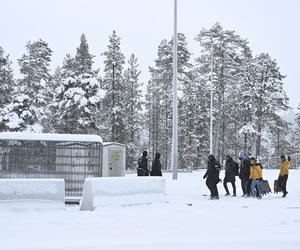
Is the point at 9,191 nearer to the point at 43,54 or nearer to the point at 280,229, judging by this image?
the point at 280,229

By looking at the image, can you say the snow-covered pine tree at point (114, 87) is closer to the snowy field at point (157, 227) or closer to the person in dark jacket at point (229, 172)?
the person in dark jacket at point (229, 172)

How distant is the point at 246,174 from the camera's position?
18.6 meters

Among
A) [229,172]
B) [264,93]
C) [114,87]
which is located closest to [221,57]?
[264,93]

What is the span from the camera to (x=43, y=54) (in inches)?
2087

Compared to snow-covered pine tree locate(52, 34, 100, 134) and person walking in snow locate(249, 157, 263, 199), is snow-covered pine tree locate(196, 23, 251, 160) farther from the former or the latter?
person walking in snow locate(249, 157, 263, 199)

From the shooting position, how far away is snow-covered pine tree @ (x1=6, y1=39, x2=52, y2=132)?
4131 centimetres

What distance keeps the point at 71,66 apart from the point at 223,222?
43665mm

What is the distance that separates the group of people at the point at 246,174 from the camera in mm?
17312

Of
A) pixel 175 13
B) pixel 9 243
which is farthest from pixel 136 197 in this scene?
pixel 175 13

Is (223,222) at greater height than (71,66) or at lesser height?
lesser

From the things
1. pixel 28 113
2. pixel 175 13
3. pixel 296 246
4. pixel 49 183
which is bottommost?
pixel 296 246

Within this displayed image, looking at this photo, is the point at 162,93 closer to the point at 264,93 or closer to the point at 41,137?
the point at 264,93

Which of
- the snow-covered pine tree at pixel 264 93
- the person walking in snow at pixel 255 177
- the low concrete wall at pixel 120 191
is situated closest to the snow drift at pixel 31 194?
the low concrete wall at pixel 120 191

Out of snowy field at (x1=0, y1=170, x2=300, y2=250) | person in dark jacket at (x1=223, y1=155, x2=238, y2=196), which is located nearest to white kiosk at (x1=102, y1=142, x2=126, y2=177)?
person in dark jacket at (x1=223, y1=155, x2=238, y2=196)
